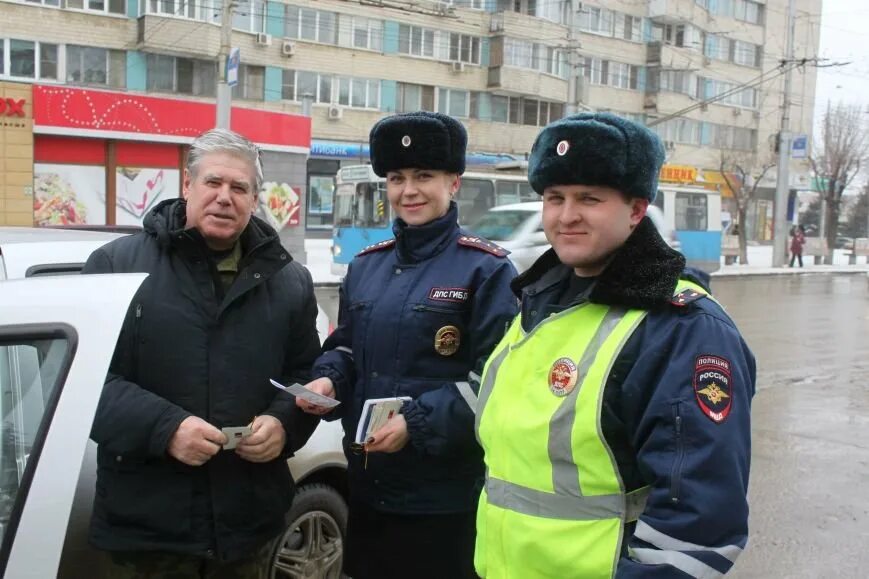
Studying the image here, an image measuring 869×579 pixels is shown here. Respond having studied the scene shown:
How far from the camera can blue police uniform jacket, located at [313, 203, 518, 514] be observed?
254 cm

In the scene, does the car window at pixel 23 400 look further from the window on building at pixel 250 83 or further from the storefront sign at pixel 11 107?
the window on building at pixel 250 83

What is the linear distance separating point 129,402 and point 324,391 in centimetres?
59

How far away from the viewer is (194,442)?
7.52ft

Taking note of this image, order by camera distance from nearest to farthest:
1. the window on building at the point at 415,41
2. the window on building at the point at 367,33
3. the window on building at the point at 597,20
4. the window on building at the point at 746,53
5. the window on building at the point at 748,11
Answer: the window on building at the point at 367,33
the window on building at the point at 415,41
the window on building at the point at 597,20
the window on building at the point at 748,11
the window on building at the point at 746,53

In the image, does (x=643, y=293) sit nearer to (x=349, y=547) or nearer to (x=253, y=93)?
(x=349, y=547)

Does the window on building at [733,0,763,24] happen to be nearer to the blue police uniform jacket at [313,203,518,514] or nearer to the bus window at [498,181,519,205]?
the bus window at [498,181,519,205]

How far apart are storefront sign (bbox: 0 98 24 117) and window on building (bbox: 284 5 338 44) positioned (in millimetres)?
15877

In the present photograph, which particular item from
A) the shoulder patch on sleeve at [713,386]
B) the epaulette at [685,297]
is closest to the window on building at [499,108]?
the epaulette at [685,297]

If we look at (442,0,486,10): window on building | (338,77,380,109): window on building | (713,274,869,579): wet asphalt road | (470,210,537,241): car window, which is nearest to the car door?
(713,274,869,579): wet asphalt road

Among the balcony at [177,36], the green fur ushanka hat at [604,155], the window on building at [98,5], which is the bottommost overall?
the green fur ushanka hat at [604,155]

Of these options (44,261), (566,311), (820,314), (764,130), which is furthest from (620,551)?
(764,130)

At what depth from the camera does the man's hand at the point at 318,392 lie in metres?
2.49

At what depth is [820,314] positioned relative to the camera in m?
16.4

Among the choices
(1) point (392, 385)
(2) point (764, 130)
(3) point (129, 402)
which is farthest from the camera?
(2) point (764, 130)
